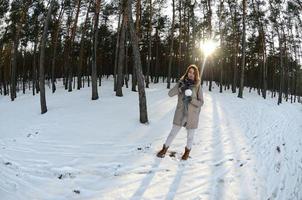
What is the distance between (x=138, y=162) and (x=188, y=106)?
1.80 metres

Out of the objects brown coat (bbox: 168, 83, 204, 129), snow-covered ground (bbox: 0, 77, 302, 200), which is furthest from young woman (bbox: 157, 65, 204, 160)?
snow-covered ground (bbox: 0, 77, 302, 200)

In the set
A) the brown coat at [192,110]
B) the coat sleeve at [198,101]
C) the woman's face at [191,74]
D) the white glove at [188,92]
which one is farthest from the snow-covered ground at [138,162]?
the woman's face at [191,74]

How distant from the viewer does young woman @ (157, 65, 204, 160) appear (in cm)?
794

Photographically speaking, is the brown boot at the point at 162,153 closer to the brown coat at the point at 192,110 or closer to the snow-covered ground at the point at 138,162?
the snow-covered ground at the point at 138,162

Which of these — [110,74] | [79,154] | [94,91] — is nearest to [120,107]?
[94,91]

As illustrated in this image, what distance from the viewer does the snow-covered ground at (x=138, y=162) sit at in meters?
6.33

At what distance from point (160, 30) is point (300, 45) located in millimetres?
18156

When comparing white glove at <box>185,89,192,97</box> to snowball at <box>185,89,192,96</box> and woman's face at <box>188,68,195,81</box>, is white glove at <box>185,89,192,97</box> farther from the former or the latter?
woman's face at <box>188,68,195,81</box>

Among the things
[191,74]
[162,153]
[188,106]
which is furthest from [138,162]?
[191,74]

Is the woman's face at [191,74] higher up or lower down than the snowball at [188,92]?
higher up

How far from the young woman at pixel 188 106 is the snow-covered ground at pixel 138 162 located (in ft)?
2.21

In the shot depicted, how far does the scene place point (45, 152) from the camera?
8906 mm

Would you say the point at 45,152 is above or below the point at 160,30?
below

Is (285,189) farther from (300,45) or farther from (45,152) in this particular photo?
(300,45)
